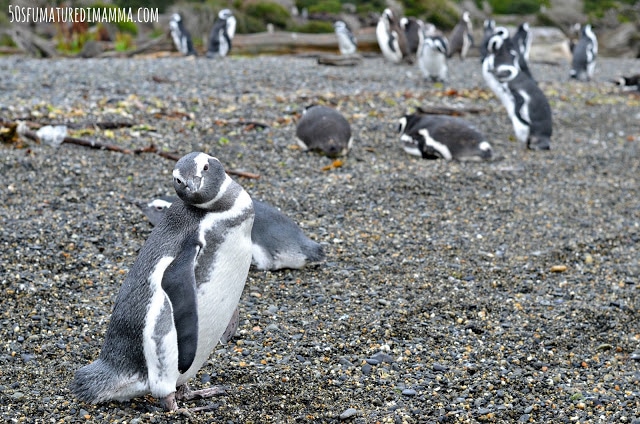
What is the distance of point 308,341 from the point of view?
3756 millimetres

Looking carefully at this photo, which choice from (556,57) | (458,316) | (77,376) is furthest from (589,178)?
(556,57)

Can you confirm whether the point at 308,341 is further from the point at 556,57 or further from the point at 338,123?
the point at 556,57

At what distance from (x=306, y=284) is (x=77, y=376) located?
1.73 metres

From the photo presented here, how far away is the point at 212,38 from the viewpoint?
587 inches

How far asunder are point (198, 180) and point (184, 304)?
45cm

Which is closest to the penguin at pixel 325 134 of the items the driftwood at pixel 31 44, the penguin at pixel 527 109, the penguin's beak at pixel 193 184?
the penguin at pixel 527 109

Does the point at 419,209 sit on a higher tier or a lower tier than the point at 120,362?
lower

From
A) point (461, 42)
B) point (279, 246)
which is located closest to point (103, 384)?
point (279, 246)

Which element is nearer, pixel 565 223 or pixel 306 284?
pixel 306 284

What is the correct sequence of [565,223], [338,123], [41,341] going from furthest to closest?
[338,123], [565,223], [41,341]

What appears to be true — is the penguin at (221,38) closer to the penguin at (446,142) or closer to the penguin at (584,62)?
the penguin at (584,62)

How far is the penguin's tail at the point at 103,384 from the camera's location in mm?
2883

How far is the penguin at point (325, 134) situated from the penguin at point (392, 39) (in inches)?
290

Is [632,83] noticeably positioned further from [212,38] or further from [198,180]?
[198,180]
